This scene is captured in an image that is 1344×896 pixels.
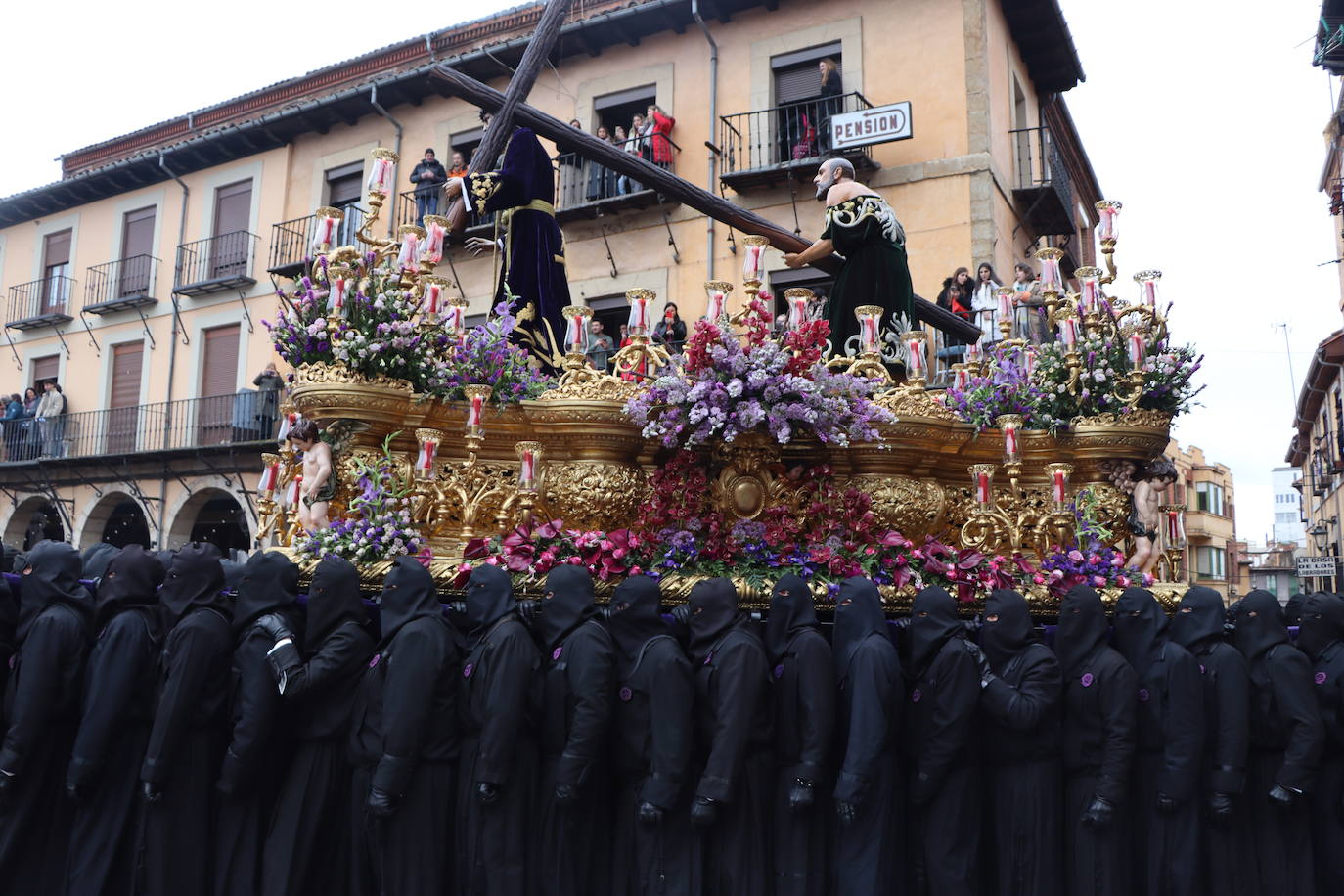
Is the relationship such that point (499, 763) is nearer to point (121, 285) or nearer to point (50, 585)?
point (50, 585)

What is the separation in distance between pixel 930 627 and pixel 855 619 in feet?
1.18

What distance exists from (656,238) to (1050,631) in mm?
11840

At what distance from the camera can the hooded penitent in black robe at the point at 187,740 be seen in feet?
15.3

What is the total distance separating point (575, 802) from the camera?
4.86 meters

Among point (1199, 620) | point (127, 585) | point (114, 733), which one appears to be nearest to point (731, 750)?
point (1199, 620)

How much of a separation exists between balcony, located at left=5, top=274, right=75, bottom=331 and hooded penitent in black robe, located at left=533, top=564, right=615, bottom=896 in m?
21.6

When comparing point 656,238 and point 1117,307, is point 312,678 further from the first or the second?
point 656,238

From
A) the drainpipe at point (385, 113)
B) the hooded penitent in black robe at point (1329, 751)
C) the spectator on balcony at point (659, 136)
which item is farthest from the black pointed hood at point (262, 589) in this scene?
the drainpipe at point (385, 113)

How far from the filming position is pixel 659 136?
1603 centimetres

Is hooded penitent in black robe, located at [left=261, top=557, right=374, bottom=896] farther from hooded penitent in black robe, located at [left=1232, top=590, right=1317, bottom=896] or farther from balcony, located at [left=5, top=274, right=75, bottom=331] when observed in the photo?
balcony, located at [left=5, top=274, right=75, bottom=331]

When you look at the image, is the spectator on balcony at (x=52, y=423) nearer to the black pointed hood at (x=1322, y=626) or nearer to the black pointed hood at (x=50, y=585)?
the black pointed hood at (x=50, y=585)

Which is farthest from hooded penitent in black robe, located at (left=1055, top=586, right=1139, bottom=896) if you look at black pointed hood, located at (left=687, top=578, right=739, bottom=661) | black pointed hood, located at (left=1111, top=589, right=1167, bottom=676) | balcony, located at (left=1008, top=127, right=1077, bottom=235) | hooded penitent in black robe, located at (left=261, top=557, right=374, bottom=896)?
balcony, located at (left=1008, top=127, right=1077, bottom=235)

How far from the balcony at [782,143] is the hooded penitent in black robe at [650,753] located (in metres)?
10.7

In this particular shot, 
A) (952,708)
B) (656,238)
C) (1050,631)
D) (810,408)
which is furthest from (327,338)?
(656,238)
